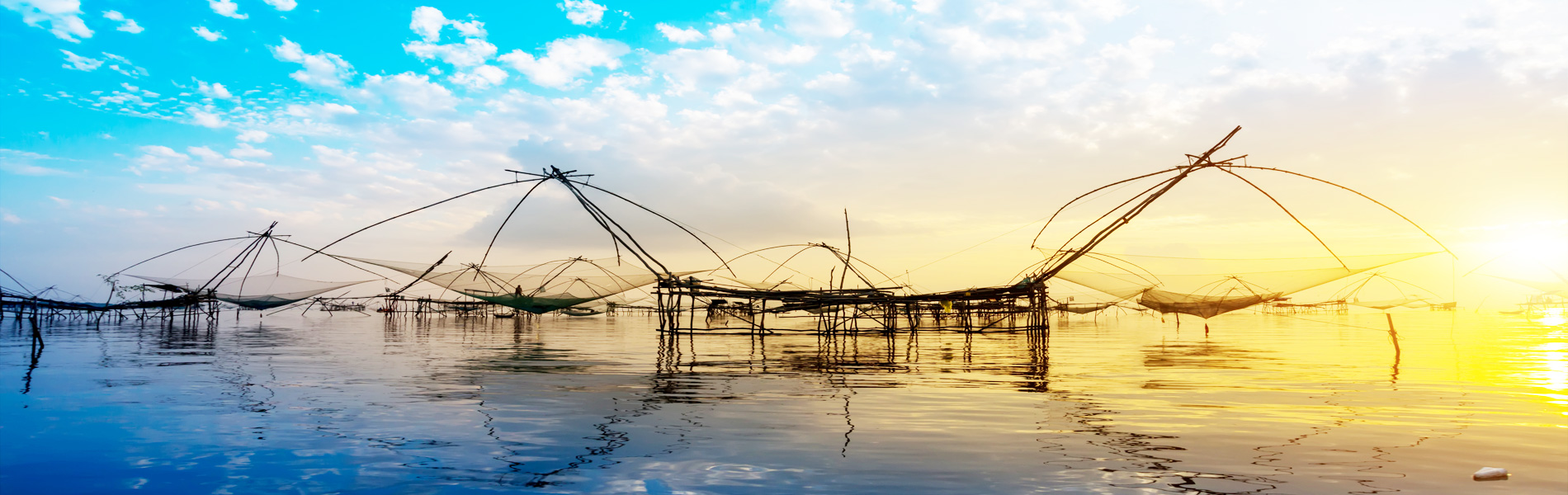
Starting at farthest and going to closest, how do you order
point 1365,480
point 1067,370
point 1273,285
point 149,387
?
point 1273,285, point 1067,370, point 149,387, point 1365,480

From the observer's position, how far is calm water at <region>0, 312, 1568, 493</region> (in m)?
3.88

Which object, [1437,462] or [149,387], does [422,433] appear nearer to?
[149,387]

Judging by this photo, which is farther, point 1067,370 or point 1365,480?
point 1067,370

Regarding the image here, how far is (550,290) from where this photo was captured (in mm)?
22828

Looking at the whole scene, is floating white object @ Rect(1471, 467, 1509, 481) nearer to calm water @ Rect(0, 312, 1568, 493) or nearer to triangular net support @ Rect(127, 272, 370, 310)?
calm water @ Rect(0, 312, 1568, 493)

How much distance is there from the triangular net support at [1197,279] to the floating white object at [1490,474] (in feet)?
36.4

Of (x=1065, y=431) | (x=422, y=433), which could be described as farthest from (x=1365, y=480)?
(x=422, y=433)

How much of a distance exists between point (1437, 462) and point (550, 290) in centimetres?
2150

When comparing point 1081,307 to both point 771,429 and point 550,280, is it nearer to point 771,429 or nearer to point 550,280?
point 550,280

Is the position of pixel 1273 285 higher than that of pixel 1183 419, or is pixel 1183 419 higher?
pixel 1273 285

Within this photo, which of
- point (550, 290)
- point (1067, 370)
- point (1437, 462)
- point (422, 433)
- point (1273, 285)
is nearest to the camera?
point (1437, 462)

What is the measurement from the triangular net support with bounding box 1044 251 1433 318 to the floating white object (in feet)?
36.4

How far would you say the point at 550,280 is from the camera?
22.2 metres

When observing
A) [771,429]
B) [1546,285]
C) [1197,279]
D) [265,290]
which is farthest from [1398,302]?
[265,290]
